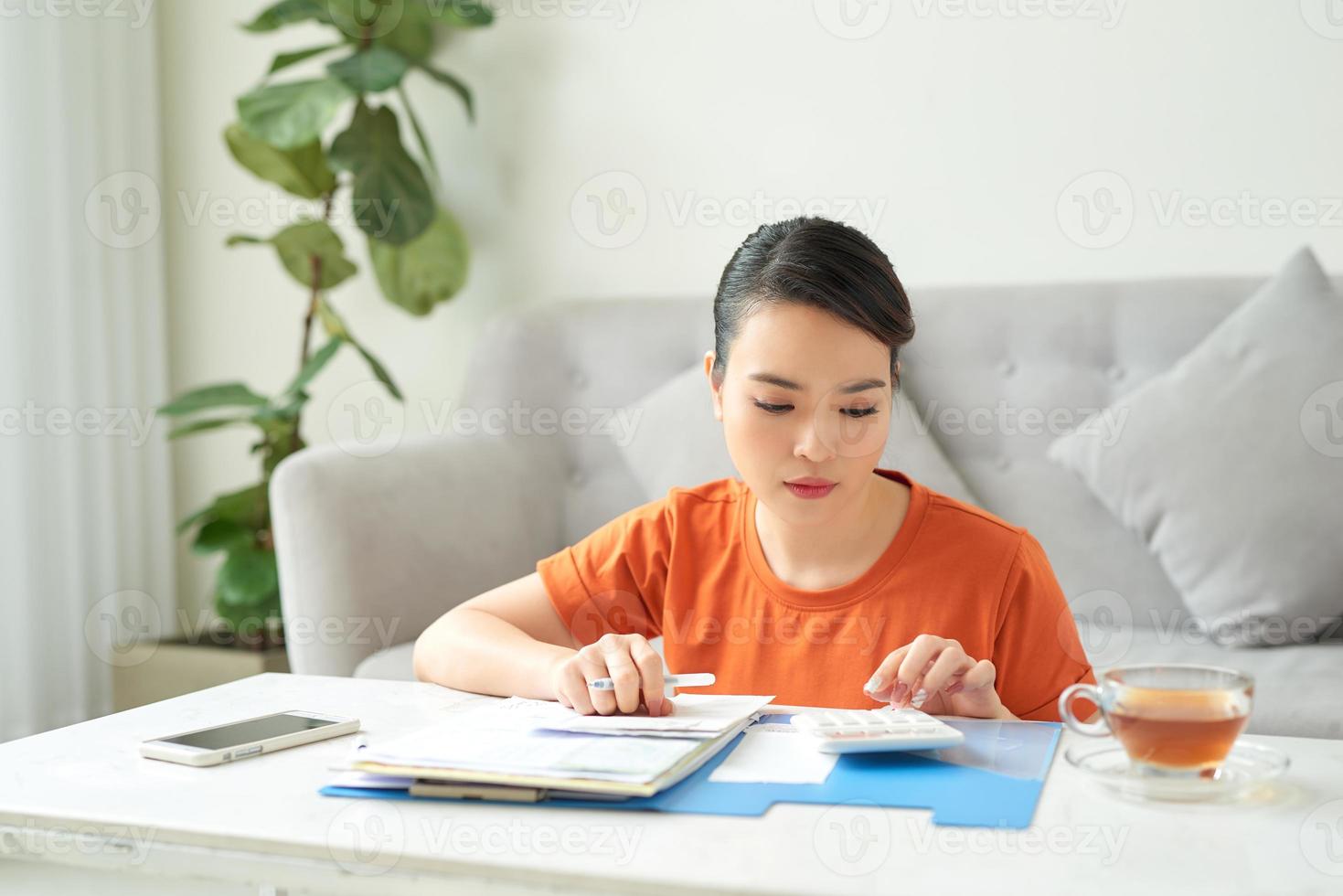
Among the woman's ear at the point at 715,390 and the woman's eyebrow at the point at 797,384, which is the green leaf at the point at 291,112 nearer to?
the woman's ear at the point at 715,390

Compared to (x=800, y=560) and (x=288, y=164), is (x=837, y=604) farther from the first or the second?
(x=288, y=164)

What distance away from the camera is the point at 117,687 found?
299 centimetres

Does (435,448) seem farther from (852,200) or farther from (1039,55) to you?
(1039,55)

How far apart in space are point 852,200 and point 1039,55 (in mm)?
452

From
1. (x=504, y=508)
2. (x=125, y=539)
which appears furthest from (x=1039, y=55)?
(x=125, y=539)

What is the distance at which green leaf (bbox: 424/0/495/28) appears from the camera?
2791 millimetres

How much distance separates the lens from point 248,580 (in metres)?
2.73

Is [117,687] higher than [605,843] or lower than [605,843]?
lower

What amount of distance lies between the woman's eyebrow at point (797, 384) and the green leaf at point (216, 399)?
70.9 inches
